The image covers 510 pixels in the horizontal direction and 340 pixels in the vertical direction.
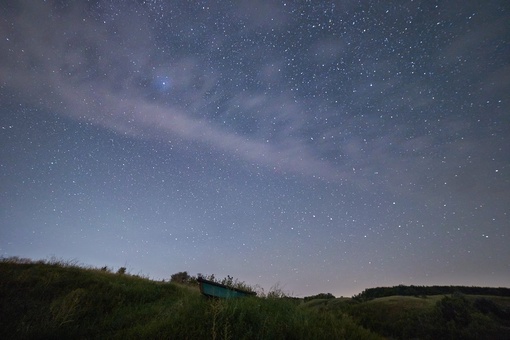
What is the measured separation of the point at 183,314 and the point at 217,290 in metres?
3.11

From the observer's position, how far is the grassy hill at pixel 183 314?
6957mm

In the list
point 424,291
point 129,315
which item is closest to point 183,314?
point 129,315

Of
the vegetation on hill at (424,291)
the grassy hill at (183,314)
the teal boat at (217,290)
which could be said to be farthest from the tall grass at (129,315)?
the vegetation on hill at (424,291)

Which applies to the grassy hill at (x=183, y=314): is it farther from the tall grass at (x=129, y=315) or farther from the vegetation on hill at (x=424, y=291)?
the vegetation on hill at (x=424, y=291)

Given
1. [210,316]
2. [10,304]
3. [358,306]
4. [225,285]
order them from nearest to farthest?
[210,316]
[10,304]
[225,285]
[358,306]

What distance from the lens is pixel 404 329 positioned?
50.0ft

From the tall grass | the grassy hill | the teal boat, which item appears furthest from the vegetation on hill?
the tall grass

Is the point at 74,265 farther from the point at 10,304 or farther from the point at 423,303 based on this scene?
the point at 423,303

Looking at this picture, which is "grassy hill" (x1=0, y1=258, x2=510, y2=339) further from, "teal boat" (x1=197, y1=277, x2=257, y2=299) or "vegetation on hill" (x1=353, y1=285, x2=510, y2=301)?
"vegetation on hill" (x1=353, y1=285, x2=510, y2=301)

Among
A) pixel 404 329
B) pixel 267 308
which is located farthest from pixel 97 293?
pixel 404 329

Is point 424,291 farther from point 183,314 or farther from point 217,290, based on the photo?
point 183,314

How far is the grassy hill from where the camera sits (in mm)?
6957

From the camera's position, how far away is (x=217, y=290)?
10.9 meters

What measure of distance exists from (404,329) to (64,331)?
1724 centimetres
